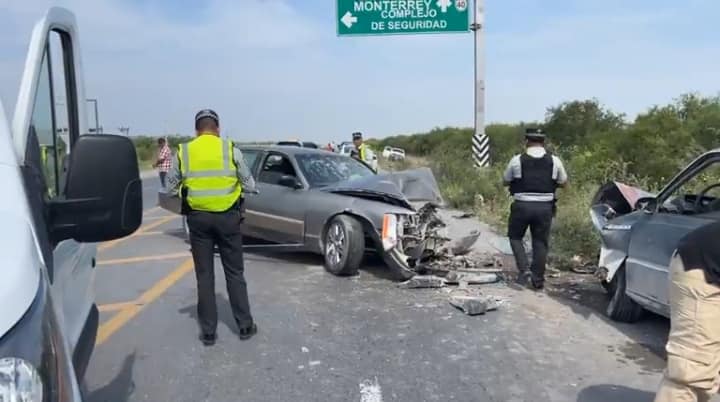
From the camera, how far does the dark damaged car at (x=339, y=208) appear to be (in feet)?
25.2

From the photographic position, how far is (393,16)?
1750 centimetres

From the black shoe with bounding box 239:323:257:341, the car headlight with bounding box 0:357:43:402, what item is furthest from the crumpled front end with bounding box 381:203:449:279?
the car headlight with bounding box 0:357:43:402

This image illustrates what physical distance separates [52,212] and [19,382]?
0.83 meters

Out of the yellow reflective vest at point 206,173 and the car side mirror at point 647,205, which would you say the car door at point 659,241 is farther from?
the yellow reflective vest at point 206,173

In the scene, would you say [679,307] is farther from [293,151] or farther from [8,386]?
[293,151]

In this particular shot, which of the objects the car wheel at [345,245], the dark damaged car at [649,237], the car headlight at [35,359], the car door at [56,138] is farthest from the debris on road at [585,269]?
the car headlight at [35,359]

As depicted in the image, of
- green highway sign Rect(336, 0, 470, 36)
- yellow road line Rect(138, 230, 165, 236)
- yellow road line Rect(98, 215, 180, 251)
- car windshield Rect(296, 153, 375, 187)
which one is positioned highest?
green highway sign Rect(336, 0, 470, 36)

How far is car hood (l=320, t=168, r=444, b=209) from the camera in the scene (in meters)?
8.09

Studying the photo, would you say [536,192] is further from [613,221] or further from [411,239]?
[411,239]

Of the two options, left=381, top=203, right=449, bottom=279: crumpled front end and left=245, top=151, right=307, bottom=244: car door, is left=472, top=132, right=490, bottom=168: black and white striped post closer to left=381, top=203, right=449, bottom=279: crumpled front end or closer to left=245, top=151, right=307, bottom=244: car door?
left=245, top=151, right=307, bottom=244: car door

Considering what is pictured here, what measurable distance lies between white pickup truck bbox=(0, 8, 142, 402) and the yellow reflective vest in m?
1.70

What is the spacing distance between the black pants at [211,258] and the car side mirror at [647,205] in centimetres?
343

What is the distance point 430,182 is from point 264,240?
270cm

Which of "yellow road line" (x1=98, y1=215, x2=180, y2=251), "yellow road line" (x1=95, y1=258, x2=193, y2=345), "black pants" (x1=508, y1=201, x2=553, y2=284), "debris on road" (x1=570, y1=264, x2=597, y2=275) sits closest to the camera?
"yellow road line" (x1=95, y1=258, x2=193, y2=345)
